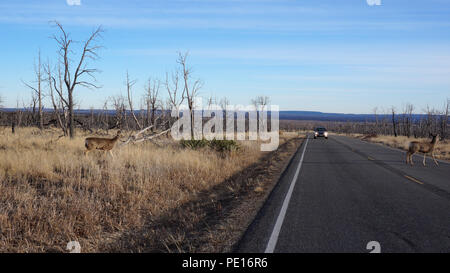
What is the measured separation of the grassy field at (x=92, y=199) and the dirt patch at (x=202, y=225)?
0.05 meters

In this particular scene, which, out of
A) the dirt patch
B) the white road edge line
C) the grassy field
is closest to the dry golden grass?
the white road edge line

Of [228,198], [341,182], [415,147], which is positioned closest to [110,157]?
[228,198]

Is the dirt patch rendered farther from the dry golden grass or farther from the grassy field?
the dry golden grass

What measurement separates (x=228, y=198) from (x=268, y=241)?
3.81 m

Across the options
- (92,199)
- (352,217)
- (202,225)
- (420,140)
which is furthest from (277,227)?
(420,140)

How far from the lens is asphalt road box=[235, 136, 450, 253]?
16.1 ft

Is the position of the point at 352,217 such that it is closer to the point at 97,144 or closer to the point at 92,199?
the point at 92,199

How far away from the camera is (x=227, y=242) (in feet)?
16.9

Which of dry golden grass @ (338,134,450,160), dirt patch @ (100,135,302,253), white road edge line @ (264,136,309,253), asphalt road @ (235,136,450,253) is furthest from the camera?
dry golden grass @ (338,134,450,160)

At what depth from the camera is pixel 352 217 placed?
6.44 metres

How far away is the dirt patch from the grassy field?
0.16 ft
